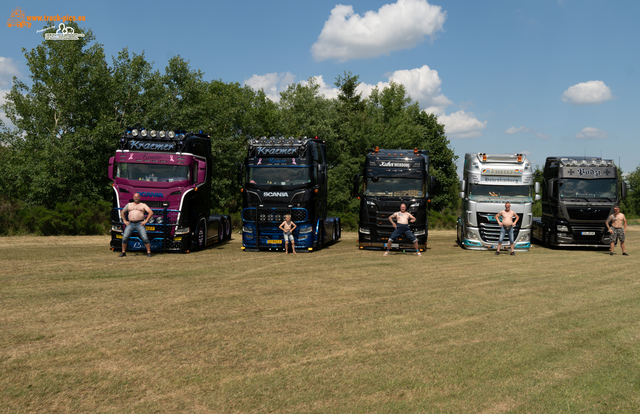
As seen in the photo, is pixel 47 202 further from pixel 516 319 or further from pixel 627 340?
pixel 627 340

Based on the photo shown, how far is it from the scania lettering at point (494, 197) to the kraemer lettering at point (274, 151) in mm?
7258

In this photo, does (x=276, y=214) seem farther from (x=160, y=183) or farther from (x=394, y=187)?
(x=394, y=187)

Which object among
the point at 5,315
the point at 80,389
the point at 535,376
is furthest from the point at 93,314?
the point at 535,376

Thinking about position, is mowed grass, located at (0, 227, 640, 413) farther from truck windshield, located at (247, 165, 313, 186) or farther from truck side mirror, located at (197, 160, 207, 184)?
truck windshield, located at (247, 165, 313, 186)

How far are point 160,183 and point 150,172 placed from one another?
57cm

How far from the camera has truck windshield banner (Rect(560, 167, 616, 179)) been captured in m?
19.5

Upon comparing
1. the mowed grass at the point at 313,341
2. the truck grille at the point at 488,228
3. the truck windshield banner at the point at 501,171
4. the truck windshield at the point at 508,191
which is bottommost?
the mowed grass at the point at 313,341

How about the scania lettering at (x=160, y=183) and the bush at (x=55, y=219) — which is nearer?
the scania lettering at (x=160, y=183)

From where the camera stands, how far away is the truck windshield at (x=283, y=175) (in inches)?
653

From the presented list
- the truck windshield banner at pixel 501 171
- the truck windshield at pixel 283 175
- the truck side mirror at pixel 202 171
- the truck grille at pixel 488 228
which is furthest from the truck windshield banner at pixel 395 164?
the truck side mirror at pixel 202 171

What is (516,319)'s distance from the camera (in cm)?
763

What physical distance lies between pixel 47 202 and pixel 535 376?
2481 cm

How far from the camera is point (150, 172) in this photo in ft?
50.8

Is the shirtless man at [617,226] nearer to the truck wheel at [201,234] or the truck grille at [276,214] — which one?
the truck grille at [276,214]
